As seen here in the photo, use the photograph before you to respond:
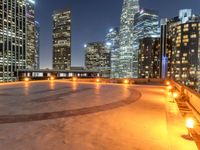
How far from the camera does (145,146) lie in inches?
206

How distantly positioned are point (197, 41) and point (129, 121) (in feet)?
434

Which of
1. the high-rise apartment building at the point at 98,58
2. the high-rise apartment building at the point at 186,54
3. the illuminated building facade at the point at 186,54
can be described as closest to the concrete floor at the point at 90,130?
the high-rise apartment building at the point at 186,54

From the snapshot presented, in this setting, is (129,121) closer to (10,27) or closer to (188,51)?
(188,51)

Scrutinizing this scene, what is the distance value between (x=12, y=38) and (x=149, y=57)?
99288 mm

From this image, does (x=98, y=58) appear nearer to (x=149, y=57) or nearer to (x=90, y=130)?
(x=149, y=57)

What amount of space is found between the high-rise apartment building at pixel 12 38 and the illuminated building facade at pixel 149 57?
294 feet

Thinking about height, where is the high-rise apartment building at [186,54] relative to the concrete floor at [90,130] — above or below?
above

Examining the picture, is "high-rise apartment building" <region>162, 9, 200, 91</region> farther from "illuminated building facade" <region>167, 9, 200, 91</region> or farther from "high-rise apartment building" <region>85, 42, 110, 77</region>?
"high-rise apartment building" <region>85, 42, 110, 77</region>

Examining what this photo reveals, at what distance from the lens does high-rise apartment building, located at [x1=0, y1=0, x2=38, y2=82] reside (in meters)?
137

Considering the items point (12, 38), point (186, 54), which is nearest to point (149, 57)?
point (186, 54)

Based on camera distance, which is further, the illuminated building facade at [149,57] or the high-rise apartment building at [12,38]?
the illuminated building facade at [149,57]

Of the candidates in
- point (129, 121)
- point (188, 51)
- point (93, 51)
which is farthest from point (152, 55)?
point (129, 121)

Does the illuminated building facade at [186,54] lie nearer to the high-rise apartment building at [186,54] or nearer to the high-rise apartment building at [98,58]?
the high-rise apartment building at [186,54]

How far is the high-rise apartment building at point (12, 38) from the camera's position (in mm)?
136875
